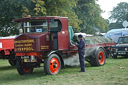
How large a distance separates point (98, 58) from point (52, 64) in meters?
3.35

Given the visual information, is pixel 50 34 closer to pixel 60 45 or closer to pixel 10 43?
pixel 60 45

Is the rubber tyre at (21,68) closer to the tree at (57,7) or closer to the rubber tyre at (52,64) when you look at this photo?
the rubber tyre at (52,64)

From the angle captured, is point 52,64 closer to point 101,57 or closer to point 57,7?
point 101,57

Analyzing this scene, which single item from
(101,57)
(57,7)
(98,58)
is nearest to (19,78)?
(98,58)

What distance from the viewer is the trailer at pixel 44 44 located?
10750 mm

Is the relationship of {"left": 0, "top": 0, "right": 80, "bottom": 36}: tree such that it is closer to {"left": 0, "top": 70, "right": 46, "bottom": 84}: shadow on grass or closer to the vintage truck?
the vintage truck

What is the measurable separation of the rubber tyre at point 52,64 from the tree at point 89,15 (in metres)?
24.5

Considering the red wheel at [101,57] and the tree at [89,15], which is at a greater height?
the tree at [89,15]

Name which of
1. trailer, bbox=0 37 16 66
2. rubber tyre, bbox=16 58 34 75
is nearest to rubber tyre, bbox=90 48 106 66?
rubber tyre, bbox=16 58 34 75

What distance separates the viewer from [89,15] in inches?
1449

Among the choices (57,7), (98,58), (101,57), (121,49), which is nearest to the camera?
(98,58)

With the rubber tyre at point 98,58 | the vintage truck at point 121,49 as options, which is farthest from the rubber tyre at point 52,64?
the vintage truck at point 121,49

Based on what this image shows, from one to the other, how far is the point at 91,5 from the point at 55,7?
41.7 feet

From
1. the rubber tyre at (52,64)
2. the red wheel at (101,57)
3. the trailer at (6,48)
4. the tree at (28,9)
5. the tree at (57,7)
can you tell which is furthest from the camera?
the tree at (57,7)
